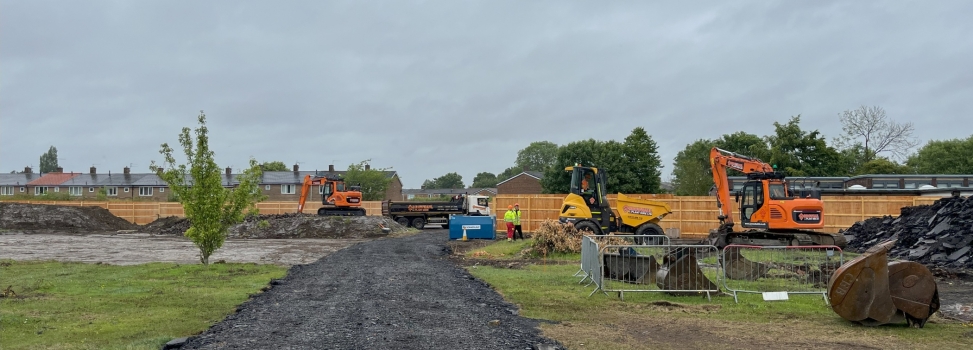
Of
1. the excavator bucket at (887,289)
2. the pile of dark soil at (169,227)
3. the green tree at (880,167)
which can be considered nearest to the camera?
the excavator bucket at (887,289)

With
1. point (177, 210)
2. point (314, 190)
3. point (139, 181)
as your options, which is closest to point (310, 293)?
point (177, 210)

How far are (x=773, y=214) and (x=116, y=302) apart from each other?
65.2ft

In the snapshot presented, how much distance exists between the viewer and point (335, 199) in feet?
155

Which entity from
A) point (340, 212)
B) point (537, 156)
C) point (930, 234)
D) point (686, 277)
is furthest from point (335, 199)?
point (537, 156)

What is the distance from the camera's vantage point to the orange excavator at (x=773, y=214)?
937 inches

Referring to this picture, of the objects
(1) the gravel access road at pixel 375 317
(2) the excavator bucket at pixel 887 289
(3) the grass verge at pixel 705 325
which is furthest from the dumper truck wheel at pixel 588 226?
(2) the excavator bucket at pixel 887 289

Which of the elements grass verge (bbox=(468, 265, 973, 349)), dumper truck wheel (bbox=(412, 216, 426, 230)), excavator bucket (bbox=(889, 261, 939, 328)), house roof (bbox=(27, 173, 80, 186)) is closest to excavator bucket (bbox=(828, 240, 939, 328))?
excavator bucket (bbox=(889, 261, 939, 328))

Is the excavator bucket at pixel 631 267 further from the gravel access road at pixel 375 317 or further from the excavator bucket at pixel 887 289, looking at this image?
the excavator bucket at pixel 887 289

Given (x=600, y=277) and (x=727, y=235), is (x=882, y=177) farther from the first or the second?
(x=600, y=277)

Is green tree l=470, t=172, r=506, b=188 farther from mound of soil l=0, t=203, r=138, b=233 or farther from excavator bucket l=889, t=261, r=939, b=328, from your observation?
excavator bucket l=889, t=261, r=939, b=328

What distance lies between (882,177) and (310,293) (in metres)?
48.7

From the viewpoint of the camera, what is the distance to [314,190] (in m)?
85.4

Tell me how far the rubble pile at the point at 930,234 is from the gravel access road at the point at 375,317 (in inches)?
521

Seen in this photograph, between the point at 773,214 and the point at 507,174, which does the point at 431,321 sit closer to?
the point at 773,214
